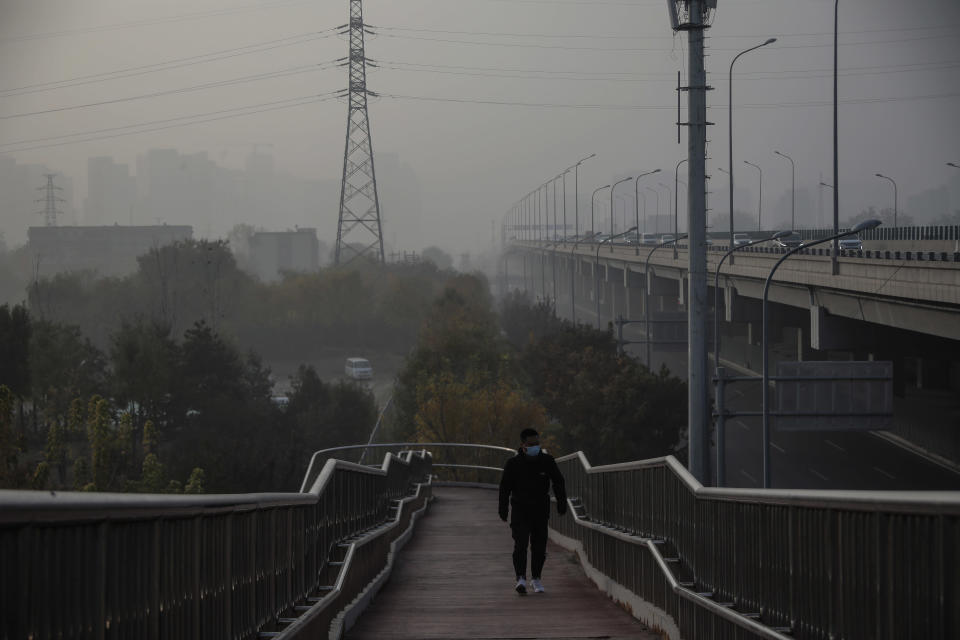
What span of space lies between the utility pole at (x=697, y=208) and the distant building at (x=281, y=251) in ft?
526

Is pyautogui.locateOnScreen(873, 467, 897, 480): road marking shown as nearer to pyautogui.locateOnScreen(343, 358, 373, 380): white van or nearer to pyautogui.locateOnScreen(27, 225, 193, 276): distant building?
pyautogui.locateOnScreen(343, 358, 373, 380): white van

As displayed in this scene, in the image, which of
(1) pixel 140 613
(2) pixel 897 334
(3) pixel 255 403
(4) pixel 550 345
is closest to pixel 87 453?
(3) pixel 255 403

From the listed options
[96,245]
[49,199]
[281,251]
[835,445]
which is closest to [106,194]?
[281,251]

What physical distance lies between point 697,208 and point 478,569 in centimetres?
691

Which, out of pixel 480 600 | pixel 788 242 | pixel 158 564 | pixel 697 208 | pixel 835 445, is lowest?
pixel 835 445

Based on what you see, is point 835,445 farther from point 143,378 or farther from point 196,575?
point 196,575

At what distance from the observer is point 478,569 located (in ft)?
49.3

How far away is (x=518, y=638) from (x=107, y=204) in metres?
191

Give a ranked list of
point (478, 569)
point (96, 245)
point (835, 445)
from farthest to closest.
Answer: point (96, 245), point (835, 445), point (478, 569)

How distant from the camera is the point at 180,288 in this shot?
111 metres

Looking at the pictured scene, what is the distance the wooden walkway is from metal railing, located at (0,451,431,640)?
108cm

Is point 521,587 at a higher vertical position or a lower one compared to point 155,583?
lower

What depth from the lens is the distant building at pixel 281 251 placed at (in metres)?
178

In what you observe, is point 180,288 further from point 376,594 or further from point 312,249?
point 376,594
